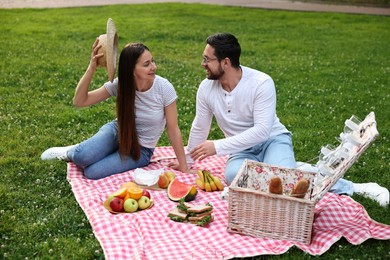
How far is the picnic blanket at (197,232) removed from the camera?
17.2 feet

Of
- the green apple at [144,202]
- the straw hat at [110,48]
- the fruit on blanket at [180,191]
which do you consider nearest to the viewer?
the green apple at [144,202]

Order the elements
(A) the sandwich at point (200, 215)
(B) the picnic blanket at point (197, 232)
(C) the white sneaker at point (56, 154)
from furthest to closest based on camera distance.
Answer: (C) the white sneaker at point (56, 154)
(A) the sandwich at point (200, 215)
(B) the picnic blanket at point (197, 232)

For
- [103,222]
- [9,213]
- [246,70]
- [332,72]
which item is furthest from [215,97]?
[332,72]

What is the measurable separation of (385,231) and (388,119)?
13.7ft

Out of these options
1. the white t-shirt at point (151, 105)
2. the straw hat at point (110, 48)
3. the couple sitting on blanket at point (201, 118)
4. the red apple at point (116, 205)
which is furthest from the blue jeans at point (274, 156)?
the straw hat at point (110, 48)

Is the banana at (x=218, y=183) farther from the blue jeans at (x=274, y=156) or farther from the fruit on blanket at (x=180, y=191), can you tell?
the fruit on blanket at (x=180, y=191)

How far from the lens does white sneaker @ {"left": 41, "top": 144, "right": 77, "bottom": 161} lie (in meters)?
7.29

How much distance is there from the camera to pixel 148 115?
22.9ft

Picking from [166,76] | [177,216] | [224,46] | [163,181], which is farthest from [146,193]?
[166,76]

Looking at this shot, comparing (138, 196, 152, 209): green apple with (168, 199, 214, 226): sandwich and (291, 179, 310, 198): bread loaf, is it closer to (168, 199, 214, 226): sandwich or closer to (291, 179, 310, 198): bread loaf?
(168, 199, 214, 226): sandwich

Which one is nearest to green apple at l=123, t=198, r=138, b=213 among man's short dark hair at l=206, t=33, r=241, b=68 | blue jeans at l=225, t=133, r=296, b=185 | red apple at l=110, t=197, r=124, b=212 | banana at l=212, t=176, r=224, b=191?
red apple at l=110, t=197, r=124, b=212

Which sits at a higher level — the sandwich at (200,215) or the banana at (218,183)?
the sandwich at (200,215)

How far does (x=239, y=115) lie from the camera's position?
662 centimetres

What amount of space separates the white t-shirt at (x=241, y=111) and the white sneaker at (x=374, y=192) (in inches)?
39.0
